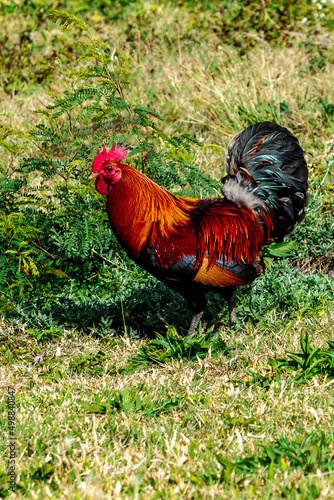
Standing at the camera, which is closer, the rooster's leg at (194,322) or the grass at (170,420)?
the grass at (170,420)

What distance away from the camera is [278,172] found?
3916 millimetres

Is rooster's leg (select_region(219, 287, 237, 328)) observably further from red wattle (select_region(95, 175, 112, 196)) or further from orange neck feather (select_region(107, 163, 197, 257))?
red wattle (select_region(95, 175, 112, 196))

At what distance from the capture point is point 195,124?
283 inches

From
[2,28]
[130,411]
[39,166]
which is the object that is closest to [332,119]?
[39,166]

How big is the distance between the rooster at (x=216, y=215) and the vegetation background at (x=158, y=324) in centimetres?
47

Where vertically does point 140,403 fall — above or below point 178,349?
above

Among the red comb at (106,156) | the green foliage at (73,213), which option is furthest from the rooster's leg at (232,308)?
the red comb at (106,156)

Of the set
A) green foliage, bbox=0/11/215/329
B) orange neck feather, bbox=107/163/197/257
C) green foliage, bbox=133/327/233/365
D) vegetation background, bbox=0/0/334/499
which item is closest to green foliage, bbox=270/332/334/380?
vegetation background, bbox=0/0/334/499

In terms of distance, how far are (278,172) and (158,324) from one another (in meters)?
1.52

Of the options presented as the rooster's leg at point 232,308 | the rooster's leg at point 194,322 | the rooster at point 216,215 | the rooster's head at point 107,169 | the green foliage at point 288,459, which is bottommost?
the rooster's leg at point 194,322

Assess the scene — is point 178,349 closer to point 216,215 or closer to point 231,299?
point 231,299

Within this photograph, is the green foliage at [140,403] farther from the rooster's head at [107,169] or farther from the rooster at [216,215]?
the rooster's head at [107,169]

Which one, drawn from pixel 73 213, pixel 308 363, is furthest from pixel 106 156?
pixel 308 363

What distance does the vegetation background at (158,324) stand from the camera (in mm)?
2631
